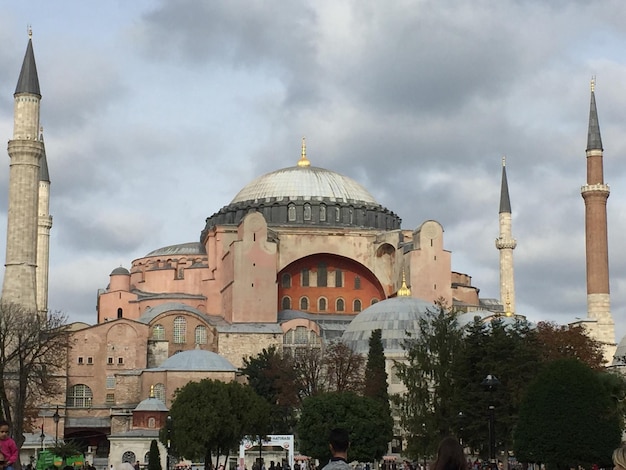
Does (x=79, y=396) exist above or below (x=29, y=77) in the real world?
below

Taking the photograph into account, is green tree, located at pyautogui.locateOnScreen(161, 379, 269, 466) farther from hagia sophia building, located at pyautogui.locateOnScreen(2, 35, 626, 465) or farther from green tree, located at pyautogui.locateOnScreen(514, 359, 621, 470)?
green tree, located at pyautogui.locateOnScreen(514, 359, 621, 470)

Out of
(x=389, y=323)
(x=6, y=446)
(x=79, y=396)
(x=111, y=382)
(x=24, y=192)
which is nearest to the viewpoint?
(x=6, y=446)

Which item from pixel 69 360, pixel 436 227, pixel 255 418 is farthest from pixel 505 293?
pixel 255 418

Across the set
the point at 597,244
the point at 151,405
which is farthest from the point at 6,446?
the point at 597,244

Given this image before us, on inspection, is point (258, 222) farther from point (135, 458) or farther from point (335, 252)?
point (135, 458)

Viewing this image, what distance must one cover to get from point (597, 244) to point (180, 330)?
65.1 ft

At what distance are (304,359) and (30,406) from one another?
1097 centimetres

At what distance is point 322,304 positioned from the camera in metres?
62.6

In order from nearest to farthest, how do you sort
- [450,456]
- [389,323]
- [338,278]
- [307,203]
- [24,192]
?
A: [450,456] < [24,192] < [389,323] < [338,278] < [307,203]

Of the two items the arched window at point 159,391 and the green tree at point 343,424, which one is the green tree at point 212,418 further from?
the arched window at point 159,391

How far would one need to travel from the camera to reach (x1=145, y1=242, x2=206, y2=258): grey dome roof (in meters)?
68.5

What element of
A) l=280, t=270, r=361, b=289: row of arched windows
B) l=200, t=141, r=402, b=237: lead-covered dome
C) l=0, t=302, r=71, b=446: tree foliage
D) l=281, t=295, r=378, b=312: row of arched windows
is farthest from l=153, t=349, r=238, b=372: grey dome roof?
l=200, t=141, r=402, b=237: lead-covered dome

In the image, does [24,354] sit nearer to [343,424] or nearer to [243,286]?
[343,424]

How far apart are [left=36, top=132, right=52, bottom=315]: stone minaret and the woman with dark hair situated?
56.4 meters
